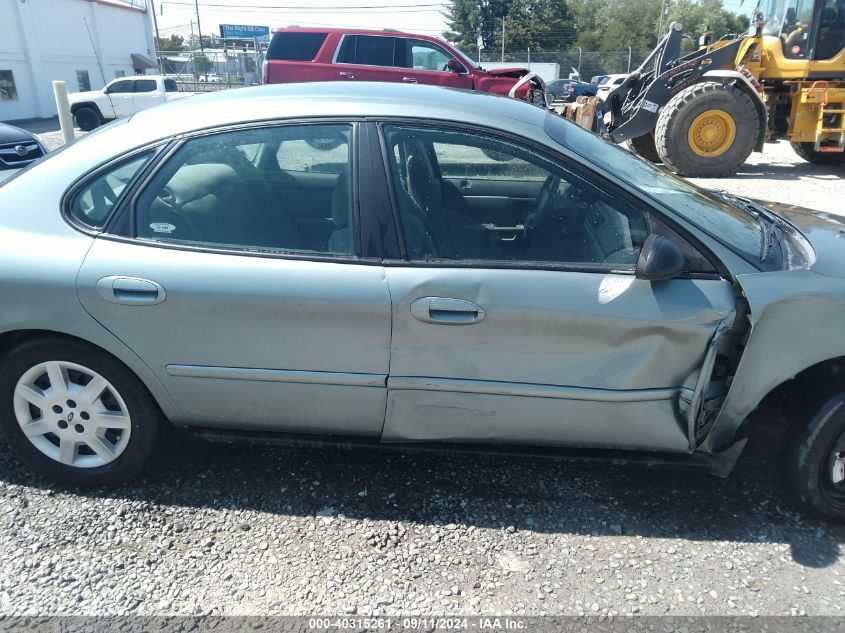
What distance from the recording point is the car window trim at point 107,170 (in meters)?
2.50

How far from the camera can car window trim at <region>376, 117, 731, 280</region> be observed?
2.33 meters

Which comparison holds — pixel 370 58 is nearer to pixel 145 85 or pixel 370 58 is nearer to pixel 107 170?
pixel 107 170

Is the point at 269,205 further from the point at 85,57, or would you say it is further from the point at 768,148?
the point at 85,57

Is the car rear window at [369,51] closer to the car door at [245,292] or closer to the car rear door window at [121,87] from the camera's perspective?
the car door at [245,292]

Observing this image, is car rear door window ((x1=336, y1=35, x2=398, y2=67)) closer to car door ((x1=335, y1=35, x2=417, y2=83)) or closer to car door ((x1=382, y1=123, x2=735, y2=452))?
car door ((x1=335, y1=35, x2=417, y2=83))

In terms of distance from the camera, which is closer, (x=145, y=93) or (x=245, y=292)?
(x=245, y=292)

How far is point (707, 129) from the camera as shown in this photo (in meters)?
10.2

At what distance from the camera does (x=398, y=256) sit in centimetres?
238

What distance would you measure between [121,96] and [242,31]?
4447cm

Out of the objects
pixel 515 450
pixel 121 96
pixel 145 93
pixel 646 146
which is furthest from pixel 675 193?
pixel 121 96

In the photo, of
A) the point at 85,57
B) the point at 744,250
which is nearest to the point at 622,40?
the point at 85,57

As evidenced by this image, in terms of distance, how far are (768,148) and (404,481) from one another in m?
15.3

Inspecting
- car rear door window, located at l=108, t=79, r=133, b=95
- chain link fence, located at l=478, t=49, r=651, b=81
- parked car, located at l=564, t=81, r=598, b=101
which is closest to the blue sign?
chain link fence, located at l=478, t=49, r=651, b=81

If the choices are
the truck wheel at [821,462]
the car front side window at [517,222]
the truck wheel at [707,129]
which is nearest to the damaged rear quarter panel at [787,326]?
the truck wheel at [821,462]
